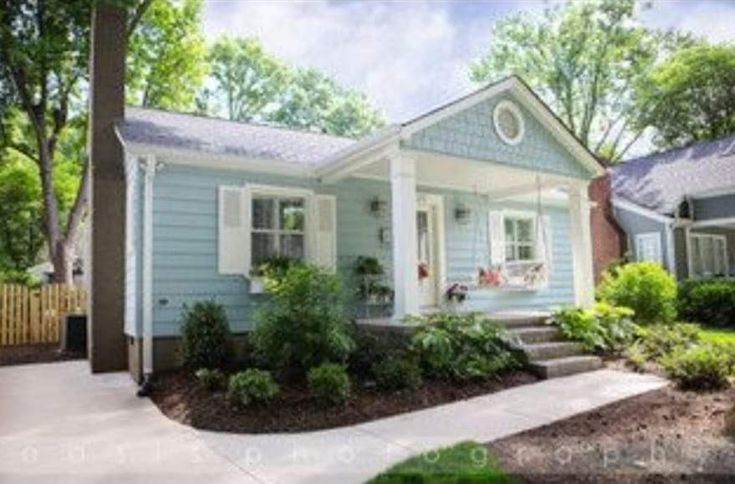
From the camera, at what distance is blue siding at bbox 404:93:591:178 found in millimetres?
8977

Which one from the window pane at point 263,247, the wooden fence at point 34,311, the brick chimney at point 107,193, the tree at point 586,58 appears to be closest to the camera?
the window pane at point 263,247

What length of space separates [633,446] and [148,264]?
21.9 feet

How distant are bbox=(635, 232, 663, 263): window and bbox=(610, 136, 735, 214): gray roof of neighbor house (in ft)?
2.97

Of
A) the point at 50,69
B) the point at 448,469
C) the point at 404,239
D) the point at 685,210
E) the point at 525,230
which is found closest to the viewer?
the point at 448,469

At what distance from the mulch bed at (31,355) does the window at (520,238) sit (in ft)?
30.7

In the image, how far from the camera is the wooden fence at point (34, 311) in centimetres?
1433

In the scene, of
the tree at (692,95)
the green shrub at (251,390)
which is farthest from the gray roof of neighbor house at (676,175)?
the green shrub at (251,390)

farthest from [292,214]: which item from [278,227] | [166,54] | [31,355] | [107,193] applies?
[166,54]

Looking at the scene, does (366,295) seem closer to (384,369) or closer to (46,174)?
(384,369)

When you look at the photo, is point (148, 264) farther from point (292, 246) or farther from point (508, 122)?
point (508, 122)

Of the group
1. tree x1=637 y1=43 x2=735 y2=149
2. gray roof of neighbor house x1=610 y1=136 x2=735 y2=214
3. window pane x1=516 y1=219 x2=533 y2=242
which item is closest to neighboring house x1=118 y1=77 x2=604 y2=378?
window pane x1=516 y1=219 x2=533 y2=242

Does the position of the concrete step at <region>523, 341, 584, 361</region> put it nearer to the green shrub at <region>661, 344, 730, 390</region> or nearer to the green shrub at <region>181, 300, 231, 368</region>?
the green shrub at <region>661, 344, 730, 390</region>

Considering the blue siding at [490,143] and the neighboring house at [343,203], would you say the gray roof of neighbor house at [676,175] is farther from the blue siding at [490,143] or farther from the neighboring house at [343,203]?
the blue siding at [490,143]

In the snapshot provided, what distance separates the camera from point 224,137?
1087 cm
